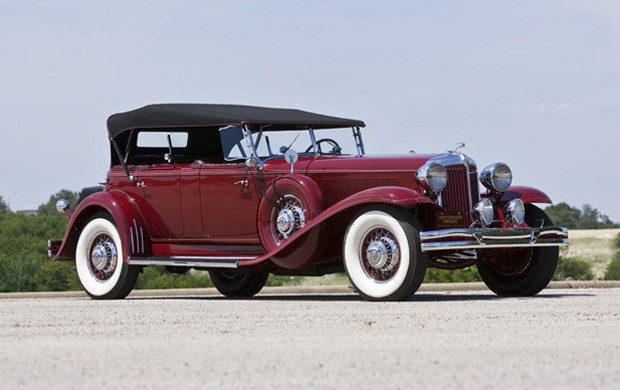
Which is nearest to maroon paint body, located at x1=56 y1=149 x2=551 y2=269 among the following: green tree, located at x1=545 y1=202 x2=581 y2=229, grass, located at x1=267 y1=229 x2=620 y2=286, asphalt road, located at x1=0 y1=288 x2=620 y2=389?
asphalt road, located at x1=0 y1=288 x2=620 y2=389

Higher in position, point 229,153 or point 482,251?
point 229,153

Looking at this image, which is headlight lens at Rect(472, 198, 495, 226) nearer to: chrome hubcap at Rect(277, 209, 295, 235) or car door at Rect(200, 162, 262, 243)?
chrome hubcap at Rect(277, 209, 295, 235)

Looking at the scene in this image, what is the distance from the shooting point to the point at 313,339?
793cm

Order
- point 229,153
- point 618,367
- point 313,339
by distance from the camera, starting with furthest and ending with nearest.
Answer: point 229,153 → point 313,339 → point 618,367

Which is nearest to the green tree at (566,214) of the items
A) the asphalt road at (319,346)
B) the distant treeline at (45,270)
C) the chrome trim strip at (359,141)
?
the distant treeline at (45,270)

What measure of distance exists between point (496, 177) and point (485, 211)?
0.72 metres

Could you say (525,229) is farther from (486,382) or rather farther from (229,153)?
(486,382)

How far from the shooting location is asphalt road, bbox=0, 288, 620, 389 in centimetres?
603

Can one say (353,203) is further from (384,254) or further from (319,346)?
(319,346)

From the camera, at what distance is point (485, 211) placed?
12320 mm

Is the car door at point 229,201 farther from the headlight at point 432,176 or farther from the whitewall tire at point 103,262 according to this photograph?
the headlight at point 432,176

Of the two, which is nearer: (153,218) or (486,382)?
(486,382)

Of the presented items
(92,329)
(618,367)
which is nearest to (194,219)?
(92,329)

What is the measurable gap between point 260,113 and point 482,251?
3075 mm
